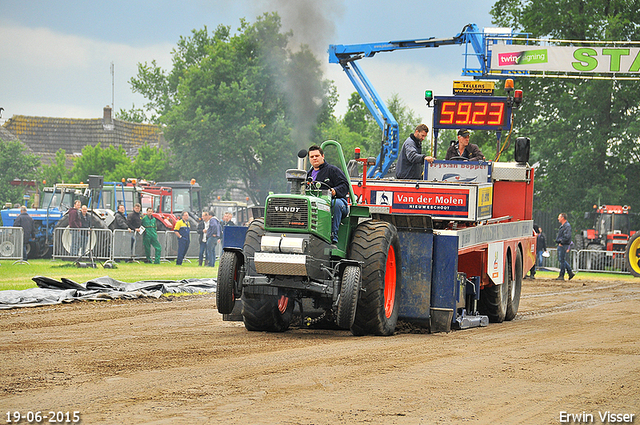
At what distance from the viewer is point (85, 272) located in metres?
20.4

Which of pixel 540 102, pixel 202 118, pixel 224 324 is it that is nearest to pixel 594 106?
pixel 540 102

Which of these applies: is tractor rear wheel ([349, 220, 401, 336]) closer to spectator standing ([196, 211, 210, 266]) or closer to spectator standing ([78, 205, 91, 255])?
spectator standing ([78, 205, 91, 255])

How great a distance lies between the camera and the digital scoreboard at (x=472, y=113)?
13789mm

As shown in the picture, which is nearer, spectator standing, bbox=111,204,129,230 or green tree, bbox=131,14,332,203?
spectator standing, bbox=111,204,129,230

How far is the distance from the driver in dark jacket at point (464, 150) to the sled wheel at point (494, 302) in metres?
1.84

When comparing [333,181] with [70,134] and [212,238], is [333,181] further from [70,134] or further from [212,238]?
[70,134]

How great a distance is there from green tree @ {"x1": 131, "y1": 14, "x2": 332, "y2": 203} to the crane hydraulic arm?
69.8 ft

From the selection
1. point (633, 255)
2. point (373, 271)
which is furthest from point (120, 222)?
point (373, 271)

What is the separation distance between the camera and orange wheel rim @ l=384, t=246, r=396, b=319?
32.0 ft

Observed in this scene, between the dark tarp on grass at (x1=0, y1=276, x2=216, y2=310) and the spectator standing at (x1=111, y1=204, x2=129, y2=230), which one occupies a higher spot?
the spectator standing at (x1=111, y1=204, x2=129, y2=230)

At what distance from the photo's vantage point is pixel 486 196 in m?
11.9

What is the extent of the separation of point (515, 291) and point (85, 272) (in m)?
11.5

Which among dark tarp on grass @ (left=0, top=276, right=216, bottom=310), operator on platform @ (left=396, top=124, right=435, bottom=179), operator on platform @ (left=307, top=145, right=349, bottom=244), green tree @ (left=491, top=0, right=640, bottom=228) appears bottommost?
dark tarp on grass @ (left=0, top=276, right=216, bottom=310)

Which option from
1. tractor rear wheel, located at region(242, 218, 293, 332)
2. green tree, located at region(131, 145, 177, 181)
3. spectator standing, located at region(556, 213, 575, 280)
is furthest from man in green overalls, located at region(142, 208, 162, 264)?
green tree, located at region(131, 145, 177, 181)
